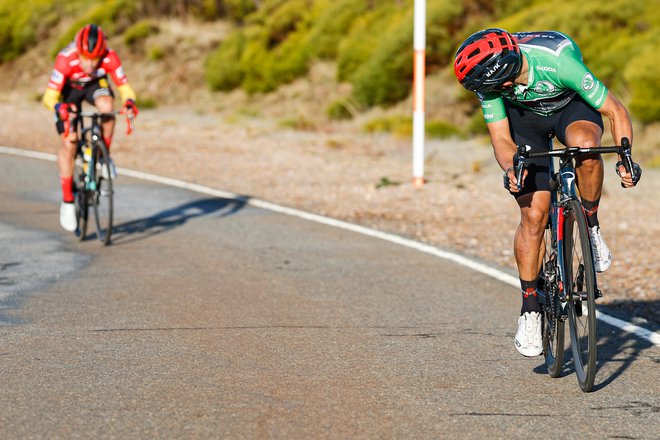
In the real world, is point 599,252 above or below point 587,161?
below

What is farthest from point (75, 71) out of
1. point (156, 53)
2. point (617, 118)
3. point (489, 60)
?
point (156, 53)

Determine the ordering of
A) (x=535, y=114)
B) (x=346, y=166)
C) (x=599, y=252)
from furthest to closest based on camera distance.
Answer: (x=346, y=166) < (x=535, y=114) < (x=599, y=252)

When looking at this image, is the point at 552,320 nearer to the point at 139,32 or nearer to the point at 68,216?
the point at 68,216

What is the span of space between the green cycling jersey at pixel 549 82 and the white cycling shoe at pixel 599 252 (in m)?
0.67

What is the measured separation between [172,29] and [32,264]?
2887 cm

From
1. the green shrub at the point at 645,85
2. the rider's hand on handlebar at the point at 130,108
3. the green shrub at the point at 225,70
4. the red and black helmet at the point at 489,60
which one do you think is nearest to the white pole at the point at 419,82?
the rider's hand on handlebar at the point at 130,108

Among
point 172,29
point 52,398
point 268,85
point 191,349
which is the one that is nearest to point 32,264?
point 191,349

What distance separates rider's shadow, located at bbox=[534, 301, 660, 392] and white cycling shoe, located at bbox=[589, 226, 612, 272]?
1.78 ft

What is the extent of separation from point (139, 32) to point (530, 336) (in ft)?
107

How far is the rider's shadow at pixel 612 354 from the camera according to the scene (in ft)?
17.5

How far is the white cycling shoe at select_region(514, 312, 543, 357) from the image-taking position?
531cm

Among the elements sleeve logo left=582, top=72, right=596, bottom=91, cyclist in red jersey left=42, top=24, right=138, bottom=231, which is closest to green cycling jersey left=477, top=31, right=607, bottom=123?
sleeve logo left=582, top=72, right=596, bottom=91

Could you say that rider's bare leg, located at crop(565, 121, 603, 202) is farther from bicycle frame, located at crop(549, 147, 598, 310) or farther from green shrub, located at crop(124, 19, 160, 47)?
green shrub, located at crop(124, 19, 160, 47)

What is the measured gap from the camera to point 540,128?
553 centimetres
